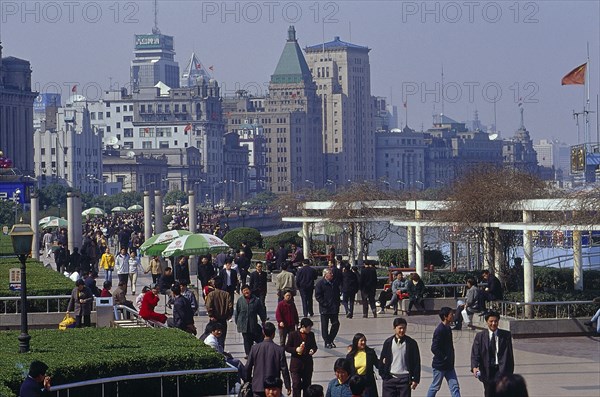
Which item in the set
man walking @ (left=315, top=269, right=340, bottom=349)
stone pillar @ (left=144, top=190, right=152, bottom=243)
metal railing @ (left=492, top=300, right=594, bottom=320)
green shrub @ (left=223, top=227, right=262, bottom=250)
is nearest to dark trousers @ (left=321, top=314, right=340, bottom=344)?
man walking @ (left=315, top=269, right=340, bottom=349)

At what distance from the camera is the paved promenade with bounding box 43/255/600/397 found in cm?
1658

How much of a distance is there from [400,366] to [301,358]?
187cm

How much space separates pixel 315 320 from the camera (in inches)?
1013

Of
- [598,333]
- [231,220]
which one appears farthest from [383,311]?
[231,220]

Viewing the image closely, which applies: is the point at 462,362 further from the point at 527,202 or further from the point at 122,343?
the point at 527,202

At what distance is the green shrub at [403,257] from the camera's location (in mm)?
36319

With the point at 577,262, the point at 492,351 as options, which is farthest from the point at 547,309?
the point at 492,351

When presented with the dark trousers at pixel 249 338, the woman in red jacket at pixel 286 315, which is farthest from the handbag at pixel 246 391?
the dark trousers at pixel 249 338

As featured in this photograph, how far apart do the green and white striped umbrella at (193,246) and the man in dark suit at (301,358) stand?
473 inches

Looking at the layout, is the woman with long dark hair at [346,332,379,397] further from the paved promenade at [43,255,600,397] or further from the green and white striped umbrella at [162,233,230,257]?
the green and white striped umbrella at [162,233,230,257]

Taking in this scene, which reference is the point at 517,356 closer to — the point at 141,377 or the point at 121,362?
the point at 121,362

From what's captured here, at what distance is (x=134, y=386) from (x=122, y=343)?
5.84ft

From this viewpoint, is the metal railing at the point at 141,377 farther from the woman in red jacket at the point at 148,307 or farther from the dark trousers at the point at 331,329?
the dark trousers at the point at 331,329

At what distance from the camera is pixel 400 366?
13.9 meters
